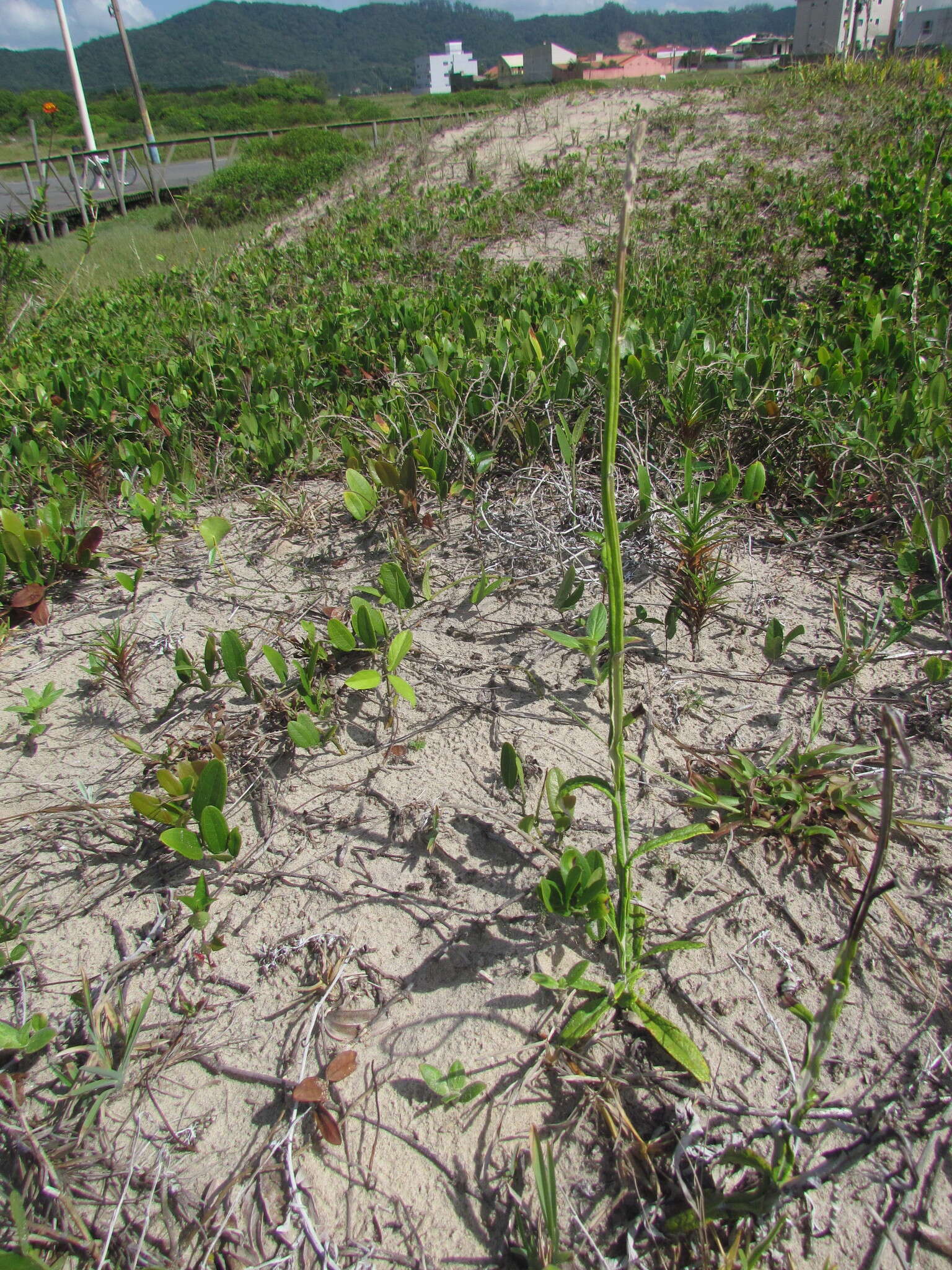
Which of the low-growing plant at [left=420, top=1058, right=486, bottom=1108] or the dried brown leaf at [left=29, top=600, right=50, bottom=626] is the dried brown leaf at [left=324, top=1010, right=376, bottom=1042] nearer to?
the low-growing plant at [left=420, top=1058, right=486, bottom=1108]

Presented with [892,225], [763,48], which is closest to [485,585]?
[892,225]

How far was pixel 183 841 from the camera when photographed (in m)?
1.42

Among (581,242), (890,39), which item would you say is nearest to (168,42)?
(890,39)

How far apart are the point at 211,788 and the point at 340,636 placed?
51cm

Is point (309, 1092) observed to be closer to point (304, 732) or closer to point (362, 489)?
point (304, 732)

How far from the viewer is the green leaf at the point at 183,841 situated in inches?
55.3

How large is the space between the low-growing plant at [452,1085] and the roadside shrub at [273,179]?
13777 mm

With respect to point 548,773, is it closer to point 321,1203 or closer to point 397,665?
point 397,665

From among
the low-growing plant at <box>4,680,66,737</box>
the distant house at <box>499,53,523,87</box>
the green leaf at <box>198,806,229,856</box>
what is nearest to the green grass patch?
the low-growing plant at <box>4,680,66,737</box>

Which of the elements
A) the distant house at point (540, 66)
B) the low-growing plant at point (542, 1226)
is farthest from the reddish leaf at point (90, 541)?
the distant house at point (540, 66)

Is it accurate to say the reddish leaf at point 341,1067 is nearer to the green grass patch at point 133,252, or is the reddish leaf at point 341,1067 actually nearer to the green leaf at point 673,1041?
the green leaf at point 673,1041

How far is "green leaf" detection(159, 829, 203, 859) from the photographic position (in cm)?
141

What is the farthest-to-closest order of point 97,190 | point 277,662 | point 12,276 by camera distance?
point 97,190 < point 12,276 < point 277,662

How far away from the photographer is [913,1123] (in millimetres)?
1093
